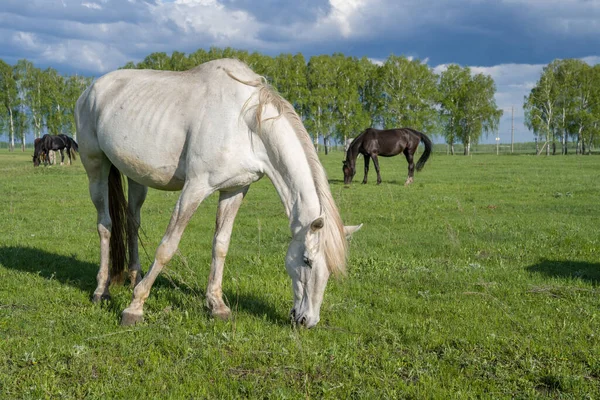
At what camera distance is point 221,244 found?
5172 mm

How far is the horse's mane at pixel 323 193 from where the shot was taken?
414 centimetres

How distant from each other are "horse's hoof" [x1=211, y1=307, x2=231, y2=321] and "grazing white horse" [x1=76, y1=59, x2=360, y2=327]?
0.02 metres

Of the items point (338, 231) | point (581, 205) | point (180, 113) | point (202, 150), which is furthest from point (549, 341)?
point (581, 205)

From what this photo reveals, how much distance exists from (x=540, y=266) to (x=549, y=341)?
2.92 m

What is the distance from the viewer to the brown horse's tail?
19.4ft

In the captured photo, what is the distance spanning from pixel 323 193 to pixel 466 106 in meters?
70.2

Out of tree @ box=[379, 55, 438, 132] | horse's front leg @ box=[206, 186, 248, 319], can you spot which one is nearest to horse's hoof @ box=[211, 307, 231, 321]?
horse's front leg @ box=[206, 186, 248, 319]

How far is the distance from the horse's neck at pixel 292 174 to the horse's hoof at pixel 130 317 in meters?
1.74

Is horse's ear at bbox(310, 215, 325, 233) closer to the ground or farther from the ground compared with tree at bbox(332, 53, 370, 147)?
closer to the ground

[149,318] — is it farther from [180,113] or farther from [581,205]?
[581,205]

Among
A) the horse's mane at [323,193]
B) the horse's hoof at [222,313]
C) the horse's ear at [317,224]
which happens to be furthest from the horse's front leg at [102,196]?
the horse's ear at [317,224]

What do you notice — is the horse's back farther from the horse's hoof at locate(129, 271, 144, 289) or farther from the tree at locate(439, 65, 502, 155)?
the tree at locate(439, 65, 502, 155)

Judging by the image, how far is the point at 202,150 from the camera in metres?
→ 4.45

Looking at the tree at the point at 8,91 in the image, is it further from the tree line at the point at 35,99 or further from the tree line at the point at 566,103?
the tree line at the point at 566,103
